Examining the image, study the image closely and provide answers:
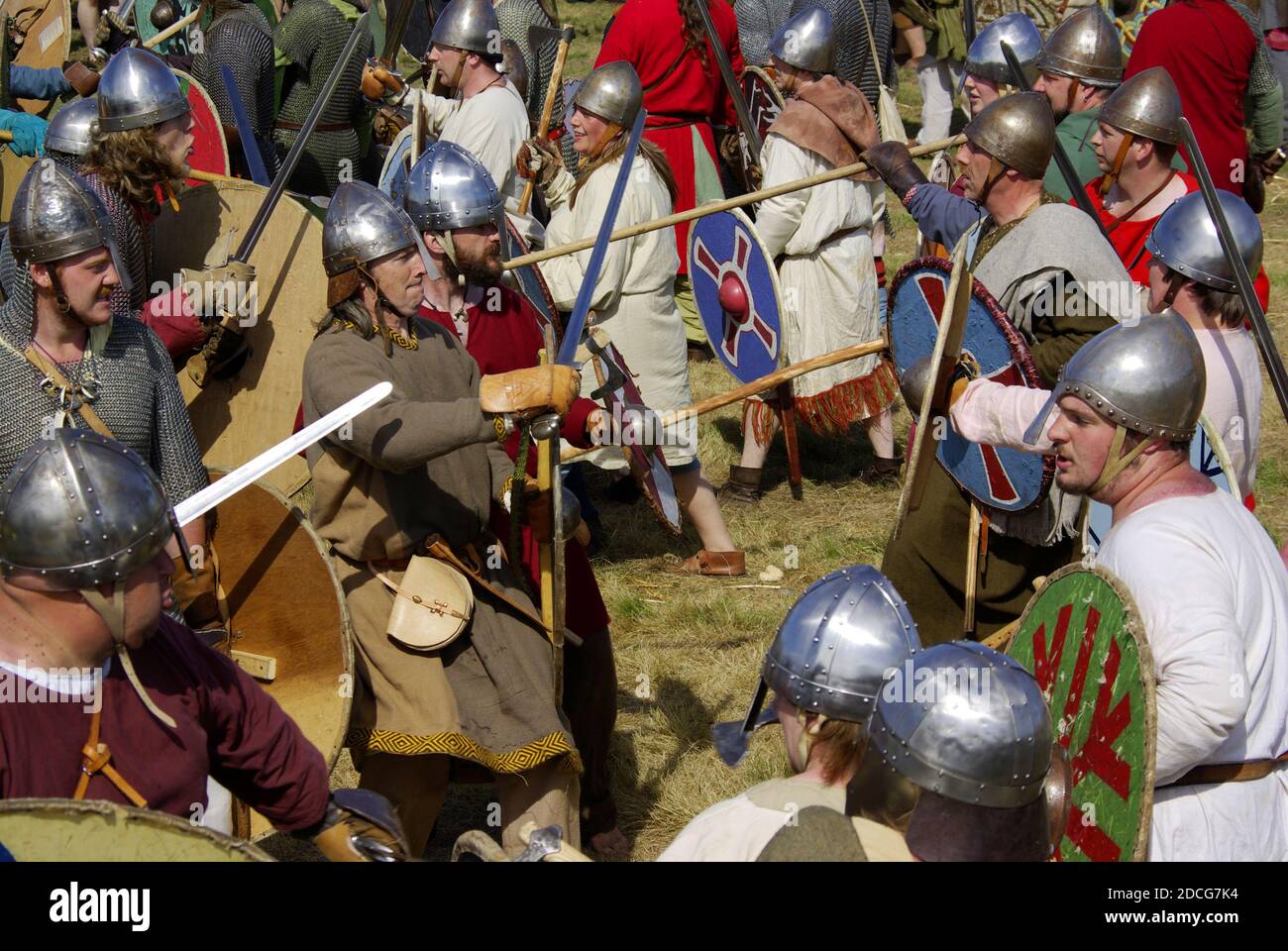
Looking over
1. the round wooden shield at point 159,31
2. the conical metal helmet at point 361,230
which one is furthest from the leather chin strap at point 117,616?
the round wooden shield at point 159,31

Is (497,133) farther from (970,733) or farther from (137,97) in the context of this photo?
(970,733)

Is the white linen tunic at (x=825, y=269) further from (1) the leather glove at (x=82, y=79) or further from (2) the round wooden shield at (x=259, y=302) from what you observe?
(1) the leather glove at (x=82, y=79)

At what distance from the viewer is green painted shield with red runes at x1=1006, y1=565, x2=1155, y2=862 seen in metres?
2.64

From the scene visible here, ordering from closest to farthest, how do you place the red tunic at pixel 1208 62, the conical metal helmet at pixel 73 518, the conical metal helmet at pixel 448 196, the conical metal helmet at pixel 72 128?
1. the conical metal helmet at pixel 73 518
2. the conical metal helmet at pixel 448 196
3. the conical metal helmet at pixel 72 128
4. the red tunic at pixel 1208 62

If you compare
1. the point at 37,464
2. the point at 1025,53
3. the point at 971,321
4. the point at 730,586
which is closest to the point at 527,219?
the point at 730,586

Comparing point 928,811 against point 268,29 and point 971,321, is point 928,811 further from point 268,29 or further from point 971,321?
point 268,29

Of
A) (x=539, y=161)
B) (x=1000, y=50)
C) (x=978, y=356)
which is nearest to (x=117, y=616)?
(x=978, y=356)

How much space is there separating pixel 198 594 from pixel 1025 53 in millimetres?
4826

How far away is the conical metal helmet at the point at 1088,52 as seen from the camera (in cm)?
605

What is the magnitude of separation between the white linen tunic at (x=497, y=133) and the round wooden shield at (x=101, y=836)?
4614 mm

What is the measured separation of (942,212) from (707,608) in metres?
1.93

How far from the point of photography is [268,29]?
8305mm

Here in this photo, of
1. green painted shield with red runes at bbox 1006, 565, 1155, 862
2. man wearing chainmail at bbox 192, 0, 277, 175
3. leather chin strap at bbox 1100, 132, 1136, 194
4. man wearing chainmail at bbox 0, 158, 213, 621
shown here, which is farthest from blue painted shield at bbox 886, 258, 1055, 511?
man wearing chainmail at bbox 192, 0, 277, 175

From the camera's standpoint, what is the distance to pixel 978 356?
4.12m
